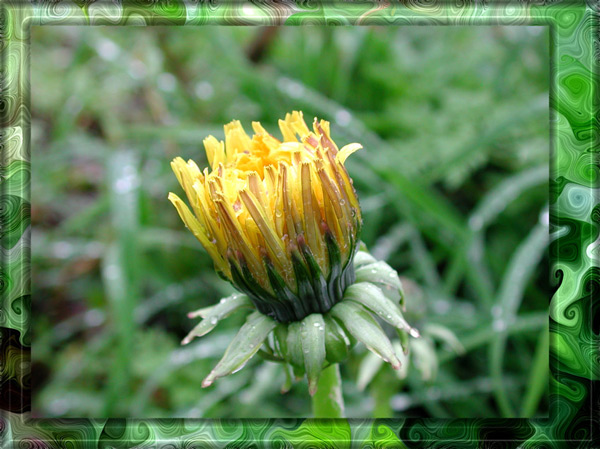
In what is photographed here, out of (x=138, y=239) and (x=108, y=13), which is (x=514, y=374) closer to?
(x=138, y=239)

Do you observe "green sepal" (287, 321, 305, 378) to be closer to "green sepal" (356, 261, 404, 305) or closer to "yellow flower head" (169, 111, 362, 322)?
"yellow flower head" (169, 111, 362, 322)

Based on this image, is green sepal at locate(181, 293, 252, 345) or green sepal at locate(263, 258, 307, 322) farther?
green sepal at locate(181, 293, 252, 345)

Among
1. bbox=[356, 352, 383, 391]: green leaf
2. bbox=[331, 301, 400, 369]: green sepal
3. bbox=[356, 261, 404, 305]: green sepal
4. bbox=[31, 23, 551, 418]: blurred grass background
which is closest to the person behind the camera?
bbox=[331, 301, 400, 369]: green sepal

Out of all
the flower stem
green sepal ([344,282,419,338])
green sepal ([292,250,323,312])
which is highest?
green sepal ([292,250,323,312])

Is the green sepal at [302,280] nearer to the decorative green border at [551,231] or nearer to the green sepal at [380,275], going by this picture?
the green sepal at [380,275]

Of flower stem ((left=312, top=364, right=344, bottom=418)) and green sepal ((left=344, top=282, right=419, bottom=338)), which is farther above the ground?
green sepal ((left=344, top=282, right=419, bottom=338))

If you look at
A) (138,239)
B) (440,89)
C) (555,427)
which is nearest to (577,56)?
(555,427)

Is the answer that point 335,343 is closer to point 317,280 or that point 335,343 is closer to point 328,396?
point 317,280

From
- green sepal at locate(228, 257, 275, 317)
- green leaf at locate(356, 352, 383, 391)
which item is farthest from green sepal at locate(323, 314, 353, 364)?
green leaf at locate(356, 352, 383, 391)
